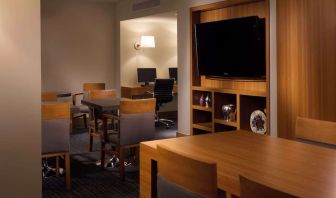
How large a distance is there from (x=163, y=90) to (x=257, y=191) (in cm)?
643

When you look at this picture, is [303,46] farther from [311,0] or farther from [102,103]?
[102,103]

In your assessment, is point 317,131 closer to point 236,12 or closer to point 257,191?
point 257,191

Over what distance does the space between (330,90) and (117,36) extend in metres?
5.58

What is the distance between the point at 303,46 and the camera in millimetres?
3996

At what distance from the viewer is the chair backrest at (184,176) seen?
1.49 m

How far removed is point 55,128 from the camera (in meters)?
3.84

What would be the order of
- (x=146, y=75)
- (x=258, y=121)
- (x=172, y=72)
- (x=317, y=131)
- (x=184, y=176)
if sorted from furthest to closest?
(x=172, y=72)
(x=146, y=75)
(x=258, y=121)
(x=317, y=131)
(x=184, y=176)

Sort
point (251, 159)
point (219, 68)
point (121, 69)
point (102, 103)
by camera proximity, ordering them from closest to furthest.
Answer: point (251, 159), point (102, 103), point (219, 68), point (121, 69)

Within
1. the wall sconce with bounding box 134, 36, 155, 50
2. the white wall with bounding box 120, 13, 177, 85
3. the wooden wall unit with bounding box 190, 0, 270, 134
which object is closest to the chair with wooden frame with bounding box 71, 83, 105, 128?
the white wall with bounding box 120, 13, 177, 85

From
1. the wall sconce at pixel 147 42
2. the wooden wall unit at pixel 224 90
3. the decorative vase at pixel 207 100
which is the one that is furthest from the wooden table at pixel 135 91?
the decorative vase at pixel 207 100

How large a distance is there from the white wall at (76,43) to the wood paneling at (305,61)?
494 cm

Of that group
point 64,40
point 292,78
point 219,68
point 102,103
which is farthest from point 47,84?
point 292,78

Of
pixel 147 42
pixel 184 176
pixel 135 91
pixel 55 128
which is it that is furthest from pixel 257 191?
pixel 147 42

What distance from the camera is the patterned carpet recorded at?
3912 mm
